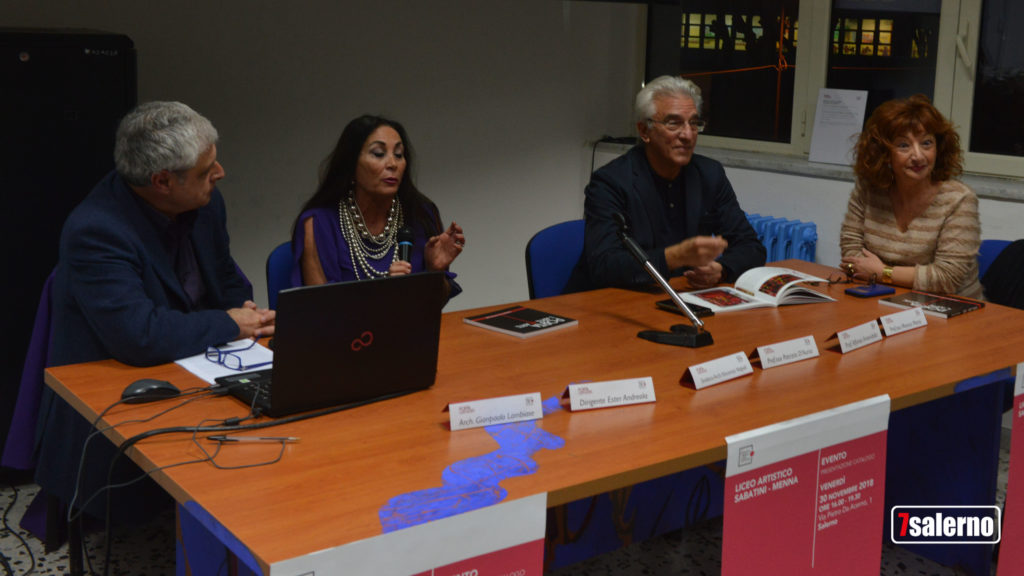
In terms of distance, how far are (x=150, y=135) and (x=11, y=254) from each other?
43.9 inches

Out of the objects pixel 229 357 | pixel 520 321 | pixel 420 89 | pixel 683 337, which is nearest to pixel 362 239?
pixel 520 321

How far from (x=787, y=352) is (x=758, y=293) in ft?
2.03

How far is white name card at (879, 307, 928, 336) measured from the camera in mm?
2436

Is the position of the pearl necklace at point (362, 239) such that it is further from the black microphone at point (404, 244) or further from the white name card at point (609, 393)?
the white name card at point (609, 393)

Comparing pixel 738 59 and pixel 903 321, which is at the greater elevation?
pixel 738 59

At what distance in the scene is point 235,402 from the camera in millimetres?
→ 1857

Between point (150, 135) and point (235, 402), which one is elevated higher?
point (150, 135)

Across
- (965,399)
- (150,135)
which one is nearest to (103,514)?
(150,135)

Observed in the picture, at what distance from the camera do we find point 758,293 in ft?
9.19

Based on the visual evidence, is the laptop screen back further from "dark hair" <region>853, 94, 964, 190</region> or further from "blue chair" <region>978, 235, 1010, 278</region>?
"blue chair" <region>978, 235, 1010, 278</region>

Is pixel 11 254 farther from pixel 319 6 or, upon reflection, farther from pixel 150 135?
pixel 319 6

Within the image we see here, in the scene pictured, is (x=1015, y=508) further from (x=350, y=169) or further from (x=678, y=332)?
(x=350, y=169)

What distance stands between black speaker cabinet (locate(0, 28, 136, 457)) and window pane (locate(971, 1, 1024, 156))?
10.4ft

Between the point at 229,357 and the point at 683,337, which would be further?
the point at 683,337
